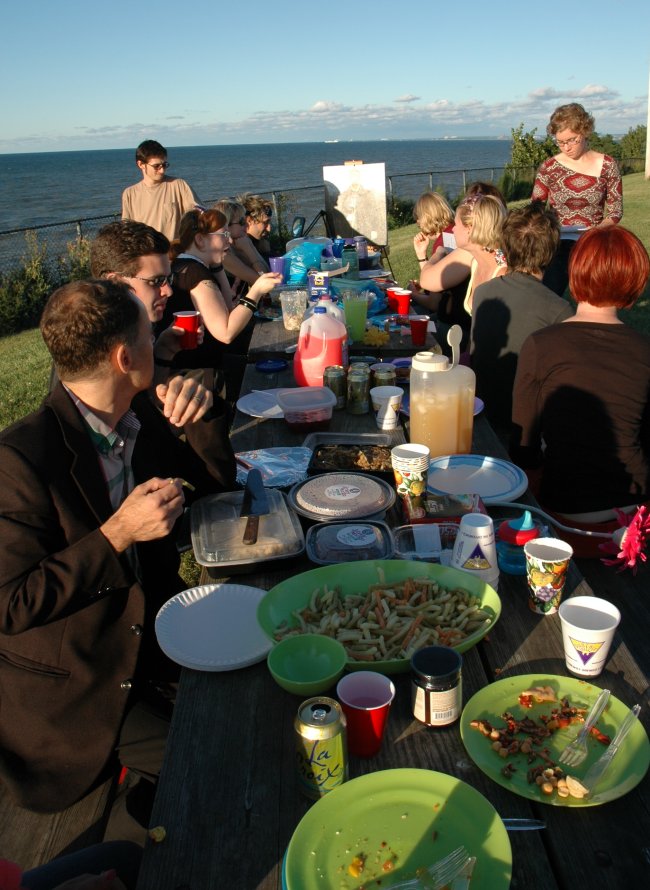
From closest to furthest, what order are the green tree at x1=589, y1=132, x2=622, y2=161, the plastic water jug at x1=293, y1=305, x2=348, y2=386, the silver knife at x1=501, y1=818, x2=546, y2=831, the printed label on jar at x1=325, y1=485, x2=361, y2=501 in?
1. the silver knife at x1=501, y1=818, x2=546, y2=831
2. the printed label on jar at x1=325, y1=485, x2=361, y2=501
3. the plastic water jug at x1=293, y1=305, x2=348, y2=386
4. the green tree at x1=589, y1=132, x2=622, y2=161

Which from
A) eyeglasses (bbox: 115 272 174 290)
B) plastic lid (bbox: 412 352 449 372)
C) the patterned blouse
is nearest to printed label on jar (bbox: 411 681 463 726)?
plastic lid (bbox: 412 352 449 372)

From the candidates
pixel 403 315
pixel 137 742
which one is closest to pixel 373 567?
pixel 137 742

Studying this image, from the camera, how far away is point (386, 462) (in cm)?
258

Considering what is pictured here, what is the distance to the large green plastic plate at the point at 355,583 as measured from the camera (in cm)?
169

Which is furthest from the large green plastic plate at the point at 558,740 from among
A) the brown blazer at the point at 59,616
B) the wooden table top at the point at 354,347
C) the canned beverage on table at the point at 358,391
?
the wooden table top at the point at 354,347

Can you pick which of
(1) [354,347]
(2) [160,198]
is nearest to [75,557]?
(1) [354,347]

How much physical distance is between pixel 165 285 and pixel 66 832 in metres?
2.39

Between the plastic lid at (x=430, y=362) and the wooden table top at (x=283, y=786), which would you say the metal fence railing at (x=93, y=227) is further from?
the wooden table top at (x=283, y=786)

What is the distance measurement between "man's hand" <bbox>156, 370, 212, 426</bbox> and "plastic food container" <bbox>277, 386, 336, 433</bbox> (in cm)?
59

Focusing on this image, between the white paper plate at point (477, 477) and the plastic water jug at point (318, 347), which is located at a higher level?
the plastic water jug at point (318, 347)

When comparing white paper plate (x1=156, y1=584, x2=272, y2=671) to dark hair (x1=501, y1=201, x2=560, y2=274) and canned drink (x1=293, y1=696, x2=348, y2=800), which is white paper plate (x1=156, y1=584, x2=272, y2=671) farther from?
dark hair (x1=501, y1=201, x2=560, y2=274)

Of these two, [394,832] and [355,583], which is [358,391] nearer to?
[355,583]

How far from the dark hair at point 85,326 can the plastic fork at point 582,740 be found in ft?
5.18

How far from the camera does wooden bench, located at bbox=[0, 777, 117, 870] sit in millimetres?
1844
